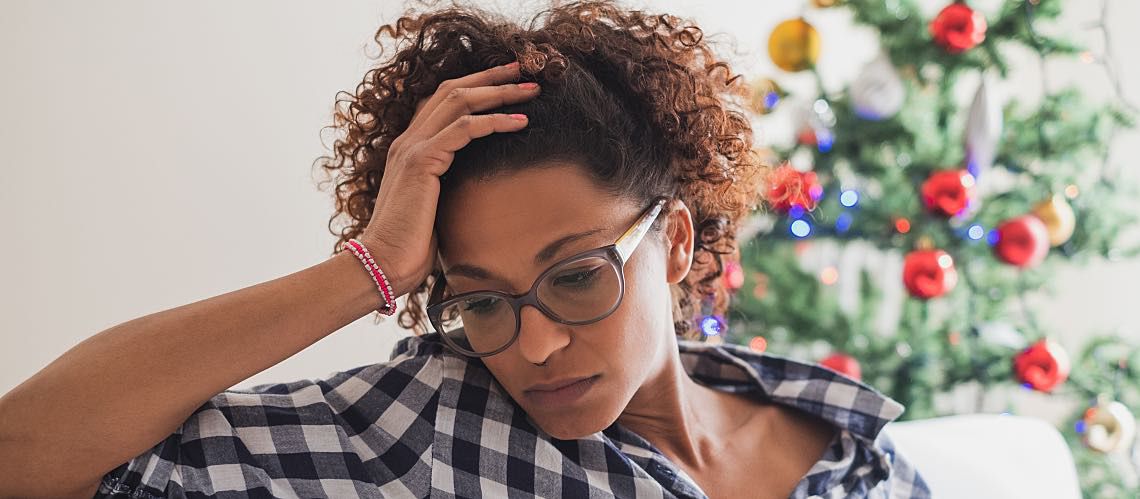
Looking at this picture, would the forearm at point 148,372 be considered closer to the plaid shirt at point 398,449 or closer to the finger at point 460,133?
the plaid shirt at point 398,449

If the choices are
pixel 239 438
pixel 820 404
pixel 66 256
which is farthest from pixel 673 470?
pixel 66 256

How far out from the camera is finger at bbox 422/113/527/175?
1.08 meters

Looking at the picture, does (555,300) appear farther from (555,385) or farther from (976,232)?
(976,232)

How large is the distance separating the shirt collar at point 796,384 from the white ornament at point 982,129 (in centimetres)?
97

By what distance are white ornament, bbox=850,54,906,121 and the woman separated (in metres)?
0.96

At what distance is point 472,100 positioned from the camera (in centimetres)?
111

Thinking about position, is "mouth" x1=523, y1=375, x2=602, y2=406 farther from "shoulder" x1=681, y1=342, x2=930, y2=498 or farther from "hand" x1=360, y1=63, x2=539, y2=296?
"shoulder" x1=681, y1=342, x2=930, y2=498

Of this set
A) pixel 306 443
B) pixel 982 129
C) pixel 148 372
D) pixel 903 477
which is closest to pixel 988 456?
pixel 903 477

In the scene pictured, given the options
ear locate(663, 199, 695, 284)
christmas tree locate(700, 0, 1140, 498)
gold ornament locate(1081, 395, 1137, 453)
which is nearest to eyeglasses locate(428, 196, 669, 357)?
ear locate(663, 199, 695, 284)

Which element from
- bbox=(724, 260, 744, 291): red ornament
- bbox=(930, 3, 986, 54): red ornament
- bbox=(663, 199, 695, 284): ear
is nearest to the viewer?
bbox=(663, 199, 695, 284): ear

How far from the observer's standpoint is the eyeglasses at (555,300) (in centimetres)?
110

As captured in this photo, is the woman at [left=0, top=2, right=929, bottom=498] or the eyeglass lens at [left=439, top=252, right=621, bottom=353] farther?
the eyeglass lens at [left=439, top=252, right=621, bottom=353]

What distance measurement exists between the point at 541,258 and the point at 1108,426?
1853 mm

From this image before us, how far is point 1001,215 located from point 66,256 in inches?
77.3
